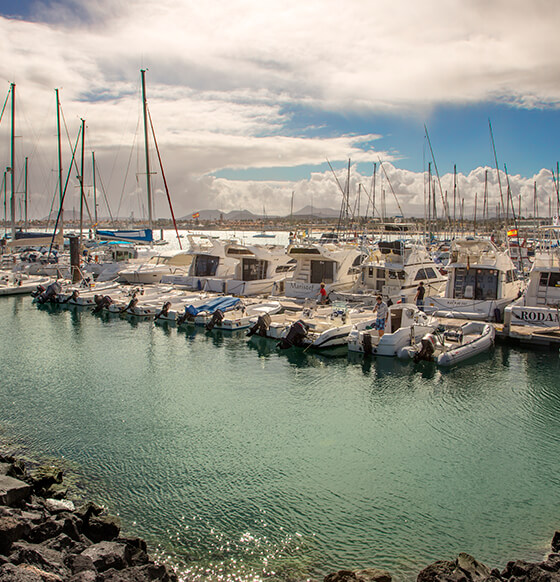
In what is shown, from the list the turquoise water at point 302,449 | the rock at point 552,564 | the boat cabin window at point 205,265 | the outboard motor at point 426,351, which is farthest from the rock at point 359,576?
the boat cabin window at point 205,265

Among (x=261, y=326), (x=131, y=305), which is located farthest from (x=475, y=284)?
(x=131, y=305)

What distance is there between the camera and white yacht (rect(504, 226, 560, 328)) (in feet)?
74.4

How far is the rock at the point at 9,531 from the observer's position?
290 inches

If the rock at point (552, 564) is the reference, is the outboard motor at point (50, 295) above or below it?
above

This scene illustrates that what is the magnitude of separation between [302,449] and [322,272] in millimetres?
19154

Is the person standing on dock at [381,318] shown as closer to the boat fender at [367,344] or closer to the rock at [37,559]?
the boat fender at [367,344]

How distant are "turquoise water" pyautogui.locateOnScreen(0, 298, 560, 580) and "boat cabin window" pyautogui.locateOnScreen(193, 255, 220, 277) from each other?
13877 mm

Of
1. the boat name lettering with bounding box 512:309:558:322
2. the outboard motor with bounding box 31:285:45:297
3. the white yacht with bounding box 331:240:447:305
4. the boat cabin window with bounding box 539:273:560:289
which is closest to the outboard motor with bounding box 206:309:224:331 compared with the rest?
the white yacht with bounding box 331:240:447:305

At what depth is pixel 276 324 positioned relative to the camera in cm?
2388

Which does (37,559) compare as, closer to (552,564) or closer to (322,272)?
(552,564)

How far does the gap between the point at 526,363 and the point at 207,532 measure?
15843mm

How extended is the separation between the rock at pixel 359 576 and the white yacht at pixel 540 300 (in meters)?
17.3

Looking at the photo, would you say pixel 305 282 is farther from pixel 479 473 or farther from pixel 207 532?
pixel 207 532

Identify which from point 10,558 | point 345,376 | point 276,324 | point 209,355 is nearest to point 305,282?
point 276,324
